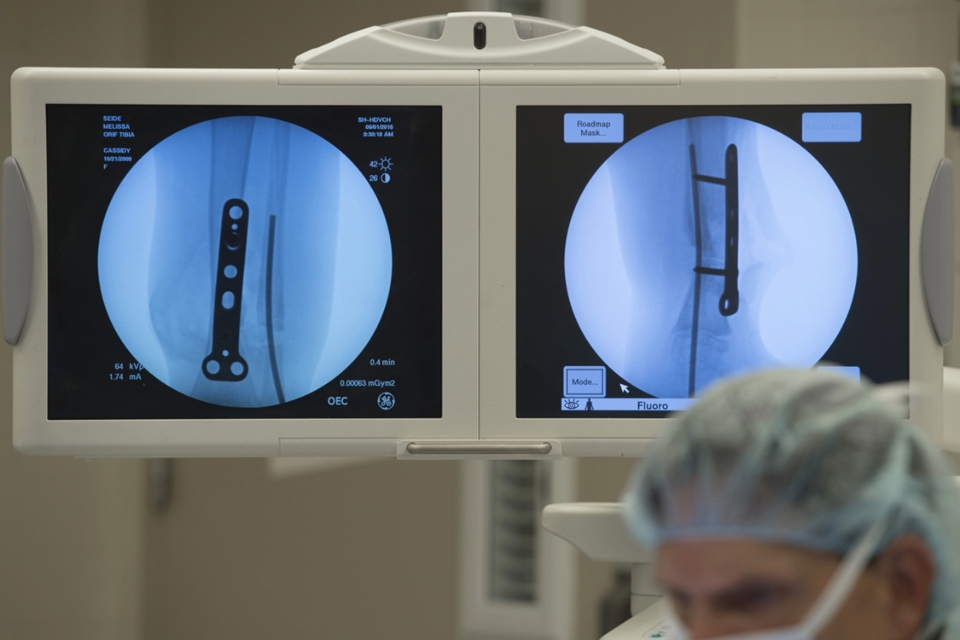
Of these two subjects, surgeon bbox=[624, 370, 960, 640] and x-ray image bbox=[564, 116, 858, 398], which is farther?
x-ray image bbox=[564, 116, 858, 398]

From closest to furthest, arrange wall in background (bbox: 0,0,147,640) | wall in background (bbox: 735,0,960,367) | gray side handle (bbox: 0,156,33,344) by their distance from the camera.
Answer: gray side handle (bbox: 0,156,33,344)
wall in background (bbox: 0,0,147,640)
wall in background (bbox: 735,0,960,367)

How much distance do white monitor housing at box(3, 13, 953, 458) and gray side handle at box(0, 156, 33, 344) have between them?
12mm

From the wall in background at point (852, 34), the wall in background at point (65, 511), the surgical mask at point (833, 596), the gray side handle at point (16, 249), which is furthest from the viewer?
the wall in background at point (852, 34)

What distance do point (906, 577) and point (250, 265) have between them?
2.78 feet

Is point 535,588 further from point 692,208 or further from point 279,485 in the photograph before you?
point 692,208

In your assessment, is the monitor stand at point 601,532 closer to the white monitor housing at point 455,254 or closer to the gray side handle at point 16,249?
the white monitor housing at point 455,254

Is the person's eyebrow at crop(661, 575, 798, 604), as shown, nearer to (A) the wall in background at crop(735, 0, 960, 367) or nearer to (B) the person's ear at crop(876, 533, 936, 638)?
(B) the person's ear at crop(876, 533, 936, 638)

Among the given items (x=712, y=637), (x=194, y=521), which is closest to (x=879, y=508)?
(x=712, y=637)

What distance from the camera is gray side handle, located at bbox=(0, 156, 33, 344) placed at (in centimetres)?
116

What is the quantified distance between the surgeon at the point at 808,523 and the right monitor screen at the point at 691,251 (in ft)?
1.63

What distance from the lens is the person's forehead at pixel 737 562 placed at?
65 cm

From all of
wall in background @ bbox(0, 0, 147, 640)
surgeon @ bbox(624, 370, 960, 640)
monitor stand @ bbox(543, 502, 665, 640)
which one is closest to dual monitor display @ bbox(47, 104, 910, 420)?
monitor stand @ bbox(543, 502, 665, 640)

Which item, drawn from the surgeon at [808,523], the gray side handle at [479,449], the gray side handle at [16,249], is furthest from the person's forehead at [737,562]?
the gray side handle at [16,249]

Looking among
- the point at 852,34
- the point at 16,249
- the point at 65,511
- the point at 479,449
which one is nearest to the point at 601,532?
the point at 479,449
